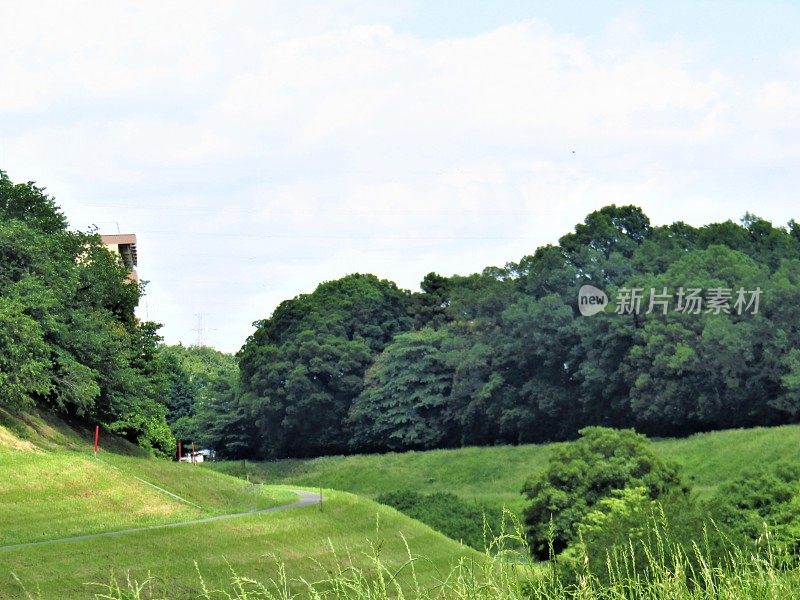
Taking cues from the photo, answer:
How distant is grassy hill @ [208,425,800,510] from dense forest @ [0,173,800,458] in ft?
12.2

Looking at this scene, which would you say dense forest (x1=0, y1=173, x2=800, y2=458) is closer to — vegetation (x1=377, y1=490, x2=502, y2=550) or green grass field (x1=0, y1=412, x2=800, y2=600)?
green grass field (x1=0, y1=412, x2=800, y2=600)

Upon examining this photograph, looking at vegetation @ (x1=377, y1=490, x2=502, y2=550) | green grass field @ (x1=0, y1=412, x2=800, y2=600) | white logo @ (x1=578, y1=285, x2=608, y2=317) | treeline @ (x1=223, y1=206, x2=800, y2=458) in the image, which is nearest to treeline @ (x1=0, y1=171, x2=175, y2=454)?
green grass field @ (x1=0, y1=412, x2=800, y2=600)

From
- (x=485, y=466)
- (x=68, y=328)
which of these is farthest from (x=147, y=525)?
(x=485, y=466)

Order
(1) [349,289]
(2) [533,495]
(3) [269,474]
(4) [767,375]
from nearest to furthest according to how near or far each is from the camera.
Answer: (2) [533,495] < (4) [767,375] < (3) [269,474] < (1) [349,289]

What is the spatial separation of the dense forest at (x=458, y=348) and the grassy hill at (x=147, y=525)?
20.0 feet

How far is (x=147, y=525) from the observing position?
3681 centimetres

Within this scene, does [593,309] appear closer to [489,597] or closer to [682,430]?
[682,430]

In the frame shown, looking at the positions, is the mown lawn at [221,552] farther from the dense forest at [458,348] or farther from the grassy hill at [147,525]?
the dense forest at [458,348]

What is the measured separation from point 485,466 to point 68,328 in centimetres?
3160

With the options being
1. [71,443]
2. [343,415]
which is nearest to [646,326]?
[343,415]

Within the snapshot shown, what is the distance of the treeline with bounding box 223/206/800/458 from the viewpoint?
71.5 meters

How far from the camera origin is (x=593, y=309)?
8094cm

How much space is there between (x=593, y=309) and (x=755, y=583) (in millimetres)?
74481

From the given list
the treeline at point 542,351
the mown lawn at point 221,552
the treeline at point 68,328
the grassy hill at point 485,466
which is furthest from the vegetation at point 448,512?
the treeline at point 542,351
